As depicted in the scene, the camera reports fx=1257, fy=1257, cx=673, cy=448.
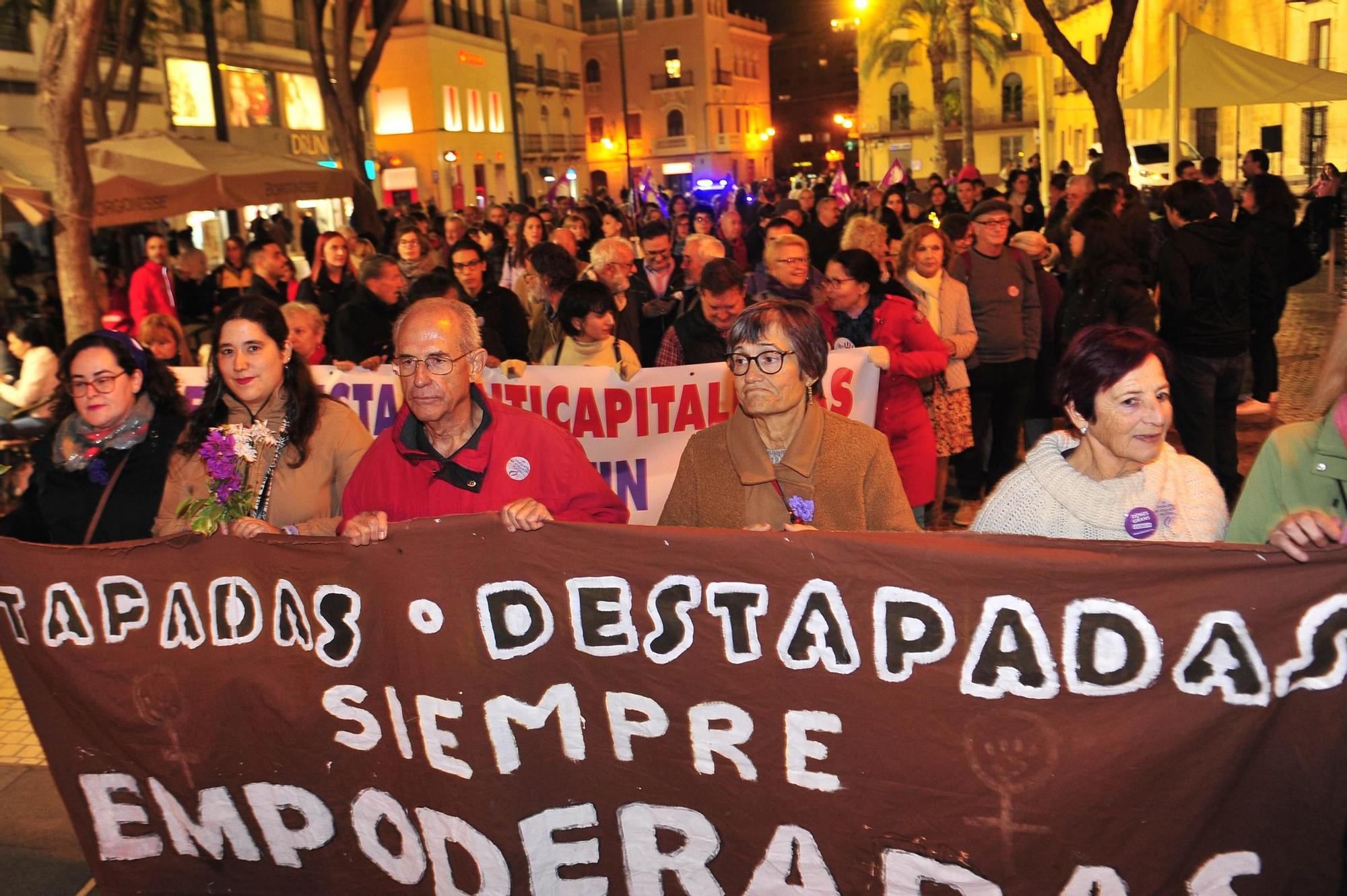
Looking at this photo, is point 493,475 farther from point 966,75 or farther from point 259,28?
point 966,75

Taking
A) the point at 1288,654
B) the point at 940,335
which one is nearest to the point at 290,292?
the point at 940,335

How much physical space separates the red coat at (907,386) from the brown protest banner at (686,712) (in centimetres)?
286

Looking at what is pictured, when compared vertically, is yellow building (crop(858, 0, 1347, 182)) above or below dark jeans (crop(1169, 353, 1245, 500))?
above

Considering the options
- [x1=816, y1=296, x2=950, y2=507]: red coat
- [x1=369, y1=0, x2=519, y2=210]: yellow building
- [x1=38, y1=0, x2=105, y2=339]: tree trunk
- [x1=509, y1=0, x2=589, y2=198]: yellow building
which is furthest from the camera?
[x1=509, y1=0, x2=589, y2=198]: yellow building

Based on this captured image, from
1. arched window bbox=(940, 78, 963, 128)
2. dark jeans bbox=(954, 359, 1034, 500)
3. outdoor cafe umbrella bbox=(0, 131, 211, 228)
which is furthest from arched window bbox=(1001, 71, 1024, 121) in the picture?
dark jeans bbox=(954, 359, 1034, 500)

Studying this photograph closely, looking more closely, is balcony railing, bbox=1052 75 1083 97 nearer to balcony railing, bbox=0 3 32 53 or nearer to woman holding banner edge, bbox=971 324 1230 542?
balcony railing, bbox=0 3 32 53

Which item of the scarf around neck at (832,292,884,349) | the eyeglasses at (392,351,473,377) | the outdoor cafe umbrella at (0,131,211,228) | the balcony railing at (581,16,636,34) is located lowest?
the scarf around neck at (832,292,884,349)

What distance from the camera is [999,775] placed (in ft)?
9.73

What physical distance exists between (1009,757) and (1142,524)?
74 cm

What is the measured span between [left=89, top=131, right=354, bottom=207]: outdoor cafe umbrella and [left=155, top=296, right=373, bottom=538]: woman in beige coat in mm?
8503

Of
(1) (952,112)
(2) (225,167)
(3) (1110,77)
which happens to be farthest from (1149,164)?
(1) (952,112)

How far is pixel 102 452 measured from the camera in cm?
429

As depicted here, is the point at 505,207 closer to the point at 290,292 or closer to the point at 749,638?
the point at 290,292

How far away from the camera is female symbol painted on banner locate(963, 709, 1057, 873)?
293 cm
